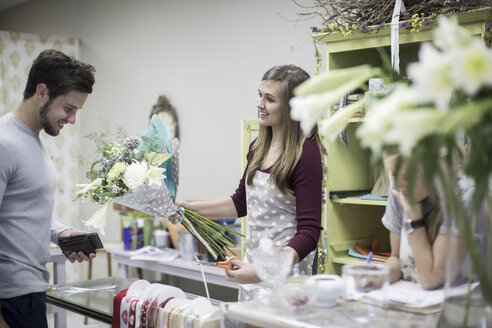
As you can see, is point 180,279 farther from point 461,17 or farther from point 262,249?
point 262,249

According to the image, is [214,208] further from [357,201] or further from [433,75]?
[433,75]

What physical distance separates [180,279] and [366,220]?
197 centimetres

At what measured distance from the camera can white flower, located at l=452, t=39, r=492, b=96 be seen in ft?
2.91

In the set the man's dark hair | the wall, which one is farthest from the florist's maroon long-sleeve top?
the wall

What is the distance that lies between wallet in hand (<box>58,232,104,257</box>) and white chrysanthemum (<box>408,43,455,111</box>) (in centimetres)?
166

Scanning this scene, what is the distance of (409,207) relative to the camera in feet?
4.02

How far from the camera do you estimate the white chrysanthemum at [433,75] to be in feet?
2.93

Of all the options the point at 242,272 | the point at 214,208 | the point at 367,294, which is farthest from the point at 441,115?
the point at 214,208

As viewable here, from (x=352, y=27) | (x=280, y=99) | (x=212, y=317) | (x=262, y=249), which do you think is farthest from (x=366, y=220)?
(x=262, y=249)

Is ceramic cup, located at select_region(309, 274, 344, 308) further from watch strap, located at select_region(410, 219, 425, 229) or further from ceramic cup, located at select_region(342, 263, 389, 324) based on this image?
watch strap, located at select_region(410, 219, 425, 229)

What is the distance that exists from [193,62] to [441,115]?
3607mm

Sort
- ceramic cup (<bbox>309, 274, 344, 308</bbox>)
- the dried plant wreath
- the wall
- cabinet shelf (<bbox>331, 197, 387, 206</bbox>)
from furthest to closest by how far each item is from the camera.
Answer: the wall → cabinet shelf (<bbox>331, 197, 387, 206</bbox>) → the dried plant wreath → ceramic cup (<bbox>309, 274, 344, 308</bbox>)

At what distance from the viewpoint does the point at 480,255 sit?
108 cm

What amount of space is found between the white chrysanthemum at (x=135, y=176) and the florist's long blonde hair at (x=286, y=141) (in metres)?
0.40
